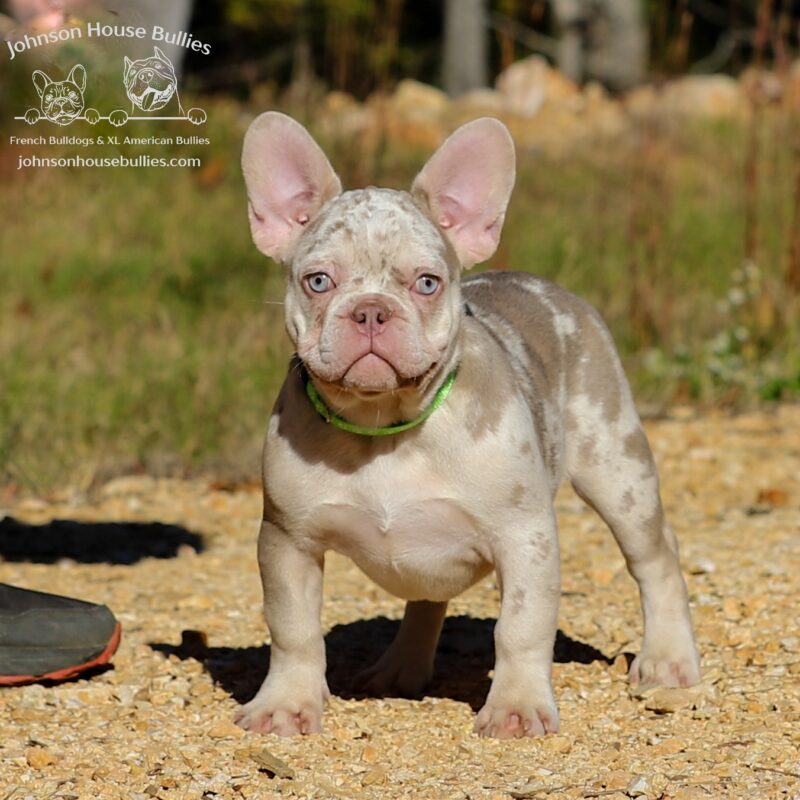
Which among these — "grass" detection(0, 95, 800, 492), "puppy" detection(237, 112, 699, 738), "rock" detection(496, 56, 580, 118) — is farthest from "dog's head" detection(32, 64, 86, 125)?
"puppy" detection(237, 112, 699, 738)

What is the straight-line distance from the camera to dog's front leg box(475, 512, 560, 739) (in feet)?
13.4

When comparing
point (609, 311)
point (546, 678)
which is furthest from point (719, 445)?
point (546, 678)

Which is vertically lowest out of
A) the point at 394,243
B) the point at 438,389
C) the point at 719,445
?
the point at 719,445

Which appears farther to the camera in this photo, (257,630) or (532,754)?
(257,630)

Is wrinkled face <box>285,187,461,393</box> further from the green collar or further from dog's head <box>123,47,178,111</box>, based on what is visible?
dog's head <box>123,47,178,111</box>

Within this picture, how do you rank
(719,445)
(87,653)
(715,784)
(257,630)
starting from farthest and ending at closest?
1. (719,445)
2. (257,630)
3. (87,653)
4. (715,784)

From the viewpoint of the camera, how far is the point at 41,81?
10.2 metres

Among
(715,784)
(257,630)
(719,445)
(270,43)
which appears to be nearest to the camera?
(715,784)

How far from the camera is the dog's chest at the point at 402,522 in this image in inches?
160

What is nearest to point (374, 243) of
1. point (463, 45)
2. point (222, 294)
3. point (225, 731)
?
point (225, 731)

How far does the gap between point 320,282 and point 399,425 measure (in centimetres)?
43

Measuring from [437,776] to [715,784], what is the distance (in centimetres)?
67

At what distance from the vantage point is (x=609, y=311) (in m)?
9.22

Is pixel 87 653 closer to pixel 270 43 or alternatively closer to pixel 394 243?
pixel 394 243
